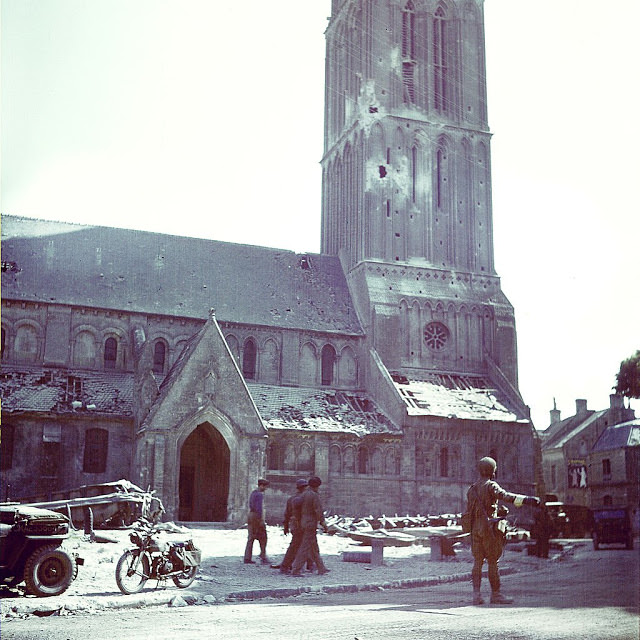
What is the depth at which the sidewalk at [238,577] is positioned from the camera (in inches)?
581

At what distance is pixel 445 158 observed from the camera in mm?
53844

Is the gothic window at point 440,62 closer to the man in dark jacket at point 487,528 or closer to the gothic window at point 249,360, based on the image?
the gothic window at point 249,360

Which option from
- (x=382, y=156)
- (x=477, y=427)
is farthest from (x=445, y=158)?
(x=477, y=427)

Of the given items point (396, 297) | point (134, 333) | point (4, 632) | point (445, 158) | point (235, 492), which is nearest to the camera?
point (4, 632)

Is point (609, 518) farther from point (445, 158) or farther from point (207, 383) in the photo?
point (445, 158)

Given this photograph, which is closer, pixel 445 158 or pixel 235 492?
pixel 235 492

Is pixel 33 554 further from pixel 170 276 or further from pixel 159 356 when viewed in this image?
pixel 170 276

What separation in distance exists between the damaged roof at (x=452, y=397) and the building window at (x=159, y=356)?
12.5 metres

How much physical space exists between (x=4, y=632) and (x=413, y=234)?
4268cm

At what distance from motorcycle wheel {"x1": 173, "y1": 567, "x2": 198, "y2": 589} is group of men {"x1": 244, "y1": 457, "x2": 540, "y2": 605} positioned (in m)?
3.11

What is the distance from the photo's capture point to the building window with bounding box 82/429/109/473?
132 ft

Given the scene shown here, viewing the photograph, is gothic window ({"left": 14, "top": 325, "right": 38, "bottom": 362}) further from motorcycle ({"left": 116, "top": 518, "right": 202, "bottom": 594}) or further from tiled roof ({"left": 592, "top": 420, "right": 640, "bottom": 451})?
tiled roof ({"left": 592, "top": 420, "right": 640, "bottom": 451})

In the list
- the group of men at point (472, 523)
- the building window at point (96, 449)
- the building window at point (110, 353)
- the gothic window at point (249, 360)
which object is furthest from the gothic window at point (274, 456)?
the group of men at point (472, 523)

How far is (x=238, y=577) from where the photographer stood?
19266 mm
